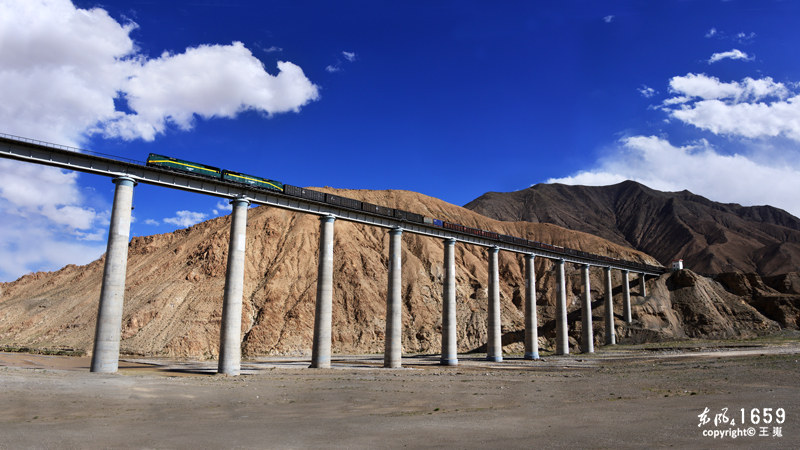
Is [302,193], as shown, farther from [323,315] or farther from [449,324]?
[449,324]

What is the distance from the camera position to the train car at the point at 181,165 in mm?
36094

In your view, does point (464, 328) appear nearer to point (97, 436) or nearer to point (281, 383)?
point (281, 383)

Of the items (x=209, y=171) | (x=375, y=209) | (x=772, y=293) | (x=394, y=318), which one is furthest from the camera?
(x=772, y=293)

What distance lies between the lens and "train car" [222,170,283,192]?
39.3m

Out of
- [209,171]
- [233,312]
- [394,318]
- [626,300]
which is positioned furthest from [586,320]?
[209,171]

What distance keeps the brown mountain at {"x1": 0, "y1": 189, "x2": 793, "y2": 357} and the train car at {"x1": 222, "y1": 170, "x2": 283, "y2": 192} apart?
1410 inches

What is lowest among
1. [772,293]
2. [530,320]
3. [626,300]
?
[530,320]

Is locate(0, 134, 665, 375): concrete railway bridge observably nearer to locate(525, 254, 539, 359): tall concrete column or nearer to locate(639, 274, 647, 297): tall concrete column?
locate(525, 254, 539, 359): tall concrete column

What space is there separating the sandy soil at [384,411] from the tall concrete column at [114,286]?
209 cm

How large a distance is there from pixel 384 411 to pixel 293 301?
6249cm

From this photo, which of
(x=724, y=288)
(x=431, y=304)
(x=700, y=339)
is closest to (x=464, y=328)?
(x=431, y=304)

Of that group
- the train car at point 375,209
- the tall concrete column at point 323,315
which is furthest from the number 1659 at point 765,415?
the train car at point 375,209

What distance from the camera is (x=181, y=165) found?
37.1 meters

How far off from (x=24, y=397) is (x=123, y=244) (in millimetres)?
14607
